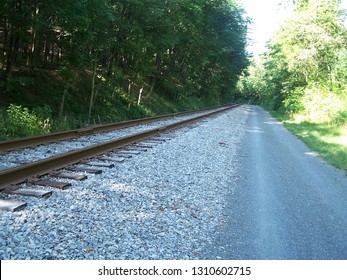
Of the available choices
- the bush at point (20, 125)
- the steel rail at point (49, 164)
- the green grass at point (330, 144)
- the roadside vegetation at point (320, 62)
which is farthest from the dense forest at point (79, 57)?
the green grass at point (330, 144)

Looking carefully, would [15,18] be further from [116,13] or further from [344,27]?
[344,27]

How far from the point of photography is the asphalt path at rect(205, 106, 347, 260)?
4.27 metres

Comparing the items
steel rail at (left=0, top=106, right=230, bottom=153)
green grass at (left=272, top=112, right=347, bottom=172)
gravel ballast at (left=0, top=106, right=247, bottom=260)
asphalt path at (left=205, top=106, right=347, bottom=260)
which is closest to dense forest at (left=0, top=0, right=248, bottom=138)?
steel rail at (left=0, top=106, right=230, bottom=153)

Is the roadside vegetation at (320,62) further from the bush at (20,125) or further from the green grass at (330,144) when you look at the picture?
the bush at (20,125)

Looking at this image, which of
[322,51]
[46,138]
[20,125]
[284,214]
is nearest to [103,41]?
[20,125]

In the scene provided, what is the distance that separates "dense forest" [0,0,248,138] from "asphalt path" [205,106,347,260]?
262 inches

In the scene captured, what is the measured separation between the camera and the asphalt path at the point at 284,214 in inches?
168

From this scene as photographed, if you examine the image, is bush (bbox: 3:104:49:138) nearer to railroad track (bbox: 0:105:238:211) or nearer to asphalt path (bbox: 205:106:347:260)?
railroad track (bbox: 0:105:238:211)

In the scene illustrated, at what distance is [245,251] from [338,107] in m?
20.7

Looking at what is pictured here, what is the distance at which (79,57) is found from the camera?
14391 millimetres

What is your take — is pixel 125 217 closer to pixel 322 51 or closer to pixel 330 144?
pixel 330 144

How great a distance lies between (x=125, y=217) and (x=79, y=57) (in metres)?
11.1
